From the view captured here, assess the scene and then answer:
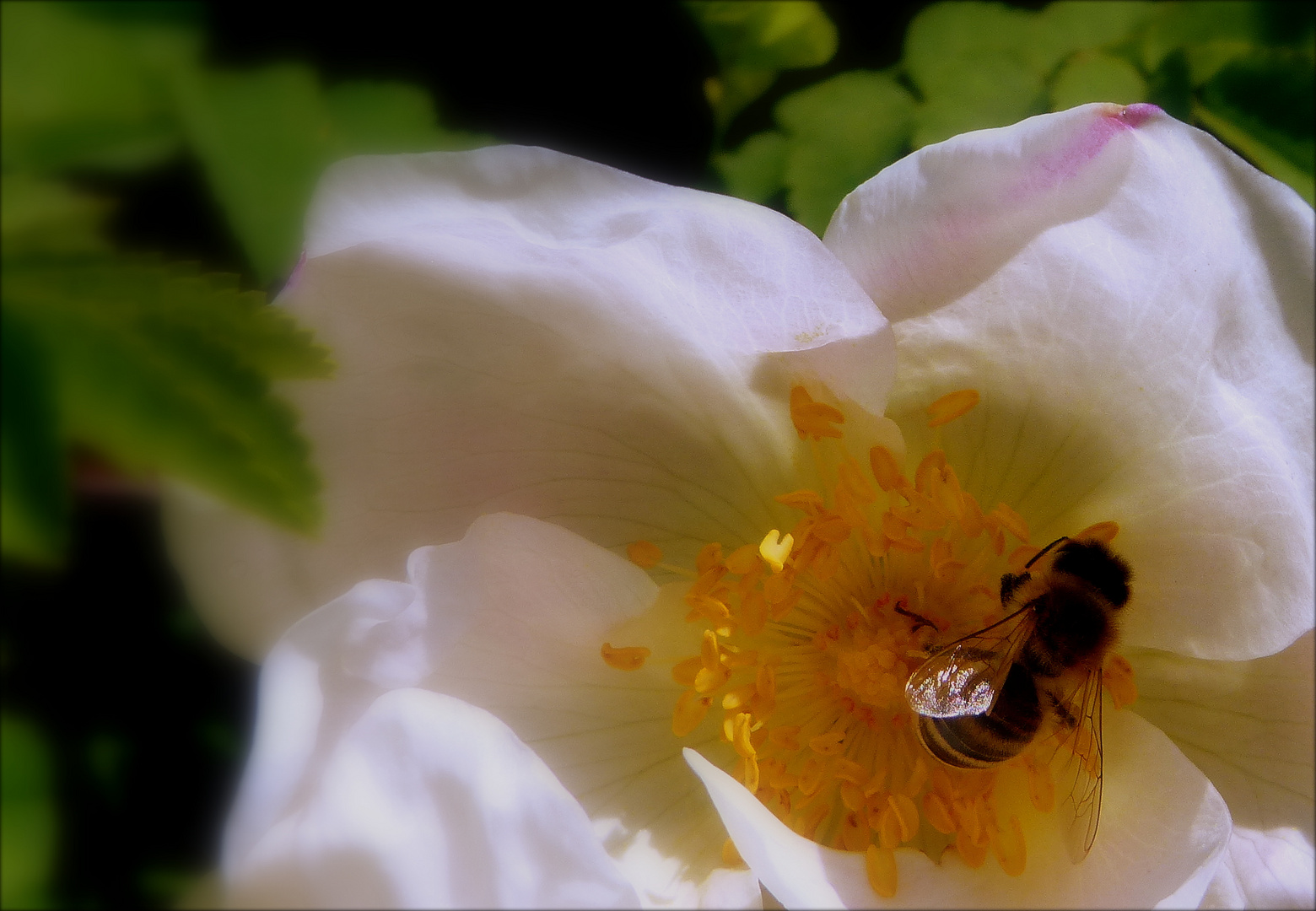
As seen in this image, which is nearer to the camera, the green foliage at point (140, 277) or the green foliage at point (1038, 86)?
the green foliage at point (140, 277)

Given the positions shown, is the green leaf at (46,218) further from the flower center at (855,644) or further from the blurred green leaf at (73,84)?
the flower center at (855,644)

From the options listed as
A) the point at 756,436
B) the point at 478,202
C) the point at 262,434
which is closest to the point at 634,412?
the point at 756,436

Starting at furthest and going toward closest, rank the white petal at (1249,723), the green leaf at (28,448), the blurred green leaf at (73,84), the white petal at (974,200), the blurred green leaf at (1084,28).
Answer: the blurred green leaf at (1084,28), the white petal at (1249,723), the white petal at (974,200), the blurred green leaf at (73,84), the green leaf at (28,448)

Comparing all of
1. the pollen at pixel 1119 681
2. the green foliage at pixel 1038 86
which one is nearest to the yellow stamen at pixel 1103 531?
the pollen at pixel 1119 681

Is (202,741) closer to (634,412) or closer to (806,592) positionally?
(634,412)

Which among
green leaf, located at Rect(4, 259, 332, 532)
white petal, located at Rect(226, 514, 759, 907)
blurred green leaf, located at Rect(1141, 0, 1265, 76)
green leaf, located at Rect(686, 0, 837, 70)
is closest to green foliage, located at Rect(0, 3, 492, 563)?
green leaf, located at Rect(4, 259, 332, 532)

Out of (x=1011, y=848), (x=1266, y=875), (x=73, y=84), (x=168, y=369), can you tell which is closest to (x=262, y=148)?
(x=73, y=84)
